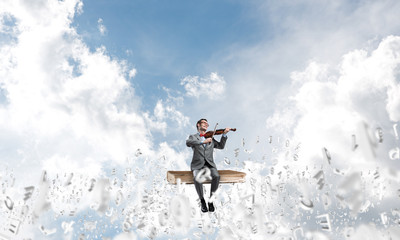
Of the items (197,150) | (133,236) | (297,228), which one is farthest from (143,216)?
(297,228)

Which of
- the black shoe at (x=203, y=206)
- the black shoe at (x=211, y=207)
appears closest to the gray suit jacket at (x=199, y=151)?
the black shoe at (x=203, y=206)

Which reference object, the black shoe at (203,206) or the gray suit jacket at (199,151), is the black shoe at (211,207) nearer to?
the black shoe at (203,206)

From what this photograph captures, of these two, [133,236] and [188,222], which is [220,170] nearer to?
[188,222]

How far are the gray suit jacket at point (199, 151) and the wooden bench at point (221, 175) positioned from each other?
255 millimetres

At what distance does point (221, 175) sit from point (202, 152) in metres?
0.81

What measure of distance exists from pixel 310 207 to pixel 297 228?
663mm

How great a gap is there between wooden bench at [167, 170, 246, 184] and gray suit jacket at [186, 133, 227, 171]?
26 cm

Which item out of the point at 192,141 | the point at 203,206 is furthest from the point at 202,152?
the point at 203,206

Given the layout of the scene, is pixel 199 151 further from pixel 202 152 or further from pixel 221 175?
pixel 221 175

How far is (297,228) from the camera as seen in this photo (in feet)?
22.1

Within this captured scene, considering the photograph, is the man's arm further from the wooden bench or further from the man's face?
the wooden bench

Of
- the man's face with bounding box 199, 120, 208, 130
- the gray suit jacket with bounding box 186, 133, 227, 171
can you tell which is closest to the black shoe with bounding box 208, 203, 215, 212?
the gray suit jacket with bounding box 186, 133, 227, 171

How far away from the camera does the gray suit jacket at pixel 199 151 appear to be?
8414 millimetres

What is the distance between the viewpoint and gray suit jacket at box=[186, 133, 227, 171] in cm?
841
